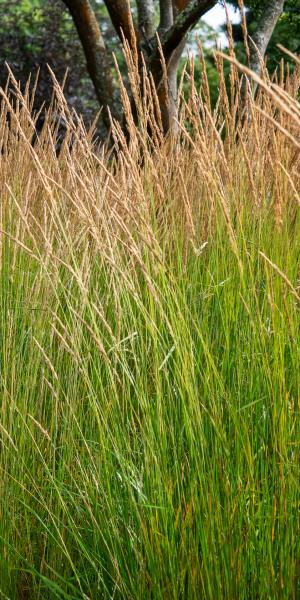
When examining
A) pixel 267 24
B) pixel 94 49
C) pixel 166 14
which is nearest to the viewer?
pixel 267 24

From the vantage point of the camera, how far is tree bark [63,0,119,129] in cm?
632

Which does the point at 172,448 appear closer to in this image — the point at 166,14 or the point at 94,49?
the point at 166,14

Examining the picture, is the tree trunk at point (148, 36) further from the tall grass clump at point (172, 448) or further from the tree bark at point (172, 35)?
the tall grass clump at point (172, 448)

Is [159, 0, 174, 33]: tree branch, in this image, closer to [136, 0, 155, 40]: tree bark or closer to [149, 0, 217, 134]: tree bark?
[149, 0, 217, 134]: tree bark

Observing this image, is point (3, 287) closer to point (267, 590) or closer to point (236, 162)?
point (236, 162)

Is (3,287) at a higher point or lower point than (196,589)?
higher

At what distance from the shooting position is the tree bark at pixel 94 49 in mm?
6320

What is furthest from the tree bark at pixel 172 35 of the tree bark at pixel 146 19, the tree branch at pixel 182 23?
the tree bark at pixel 146 19

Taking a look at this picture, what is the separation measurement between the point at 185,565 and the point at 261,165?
0.99m

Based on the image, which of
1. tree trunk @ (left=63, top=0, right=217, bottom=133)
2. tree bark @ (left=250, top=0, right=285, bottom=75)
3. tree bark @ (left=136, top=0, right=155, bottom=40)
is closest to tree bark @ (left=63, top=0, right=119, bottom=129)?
tree trunk @ (left=63, top=0, right=217, bottom=133)

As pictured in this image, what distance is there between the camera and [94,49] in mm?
6465

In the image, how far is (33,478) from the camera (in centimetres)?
181

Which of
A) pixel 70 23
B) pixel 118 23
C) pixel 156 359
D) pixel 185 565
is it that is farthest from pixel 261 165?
pixel 70 23

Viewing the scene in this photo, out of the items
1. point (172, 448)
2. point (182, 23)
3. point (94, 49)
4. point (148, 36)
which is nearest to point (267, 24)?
point (182, 23)
